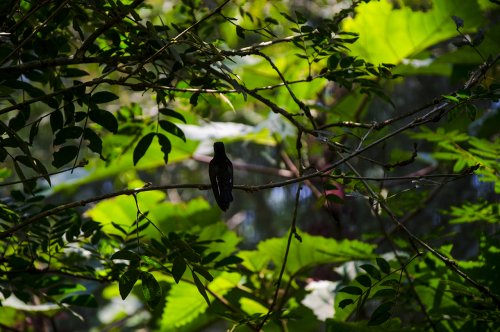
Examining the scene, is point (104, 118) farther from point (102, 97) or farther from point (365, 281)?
point (365, 281)

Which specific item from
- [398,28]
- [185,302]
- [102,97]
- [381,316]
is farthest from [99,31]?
[398,28]

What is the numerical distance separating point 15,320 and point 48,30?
86cm

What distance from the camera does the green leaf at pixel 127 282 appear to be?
641 mm

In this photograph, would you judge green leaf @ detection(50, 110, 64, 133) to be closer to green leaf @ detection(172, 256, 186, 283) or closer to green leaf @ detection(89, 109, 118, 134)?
green leaf @ detection(89, 109, 118, 134)

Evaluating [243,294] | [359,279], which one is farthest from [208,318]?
[359,279]

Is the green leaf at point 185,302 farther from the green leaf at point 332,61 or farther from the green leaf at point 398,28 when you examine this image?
the green leaf at point 398,28

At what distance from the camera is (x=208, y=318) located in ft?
4.50

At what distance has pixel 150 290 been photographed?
659 mm

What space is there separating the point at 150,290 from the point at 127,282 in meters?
0.02

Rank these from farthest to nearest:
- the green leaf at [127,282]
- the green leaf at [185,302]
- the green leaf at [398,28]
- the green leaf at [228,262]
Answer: the green leaf at [398,28] < the green leaf at [185,302] < the green leaf at [228,262] < the green leaf at [127,282]

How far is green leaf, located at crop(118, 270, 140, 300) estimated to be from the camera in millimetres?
641

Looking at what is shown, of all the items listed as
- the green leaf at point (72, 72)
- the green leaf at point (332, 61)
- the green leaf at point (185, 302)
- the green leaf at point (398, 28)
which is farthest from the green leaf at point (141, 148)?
the green leaf at point (398, 28)

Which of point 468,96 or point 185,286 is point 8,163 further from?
point 468,96

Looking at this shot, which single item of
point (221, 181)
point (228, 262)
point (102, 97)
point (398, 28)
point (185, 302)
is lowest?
point (185, 302)
